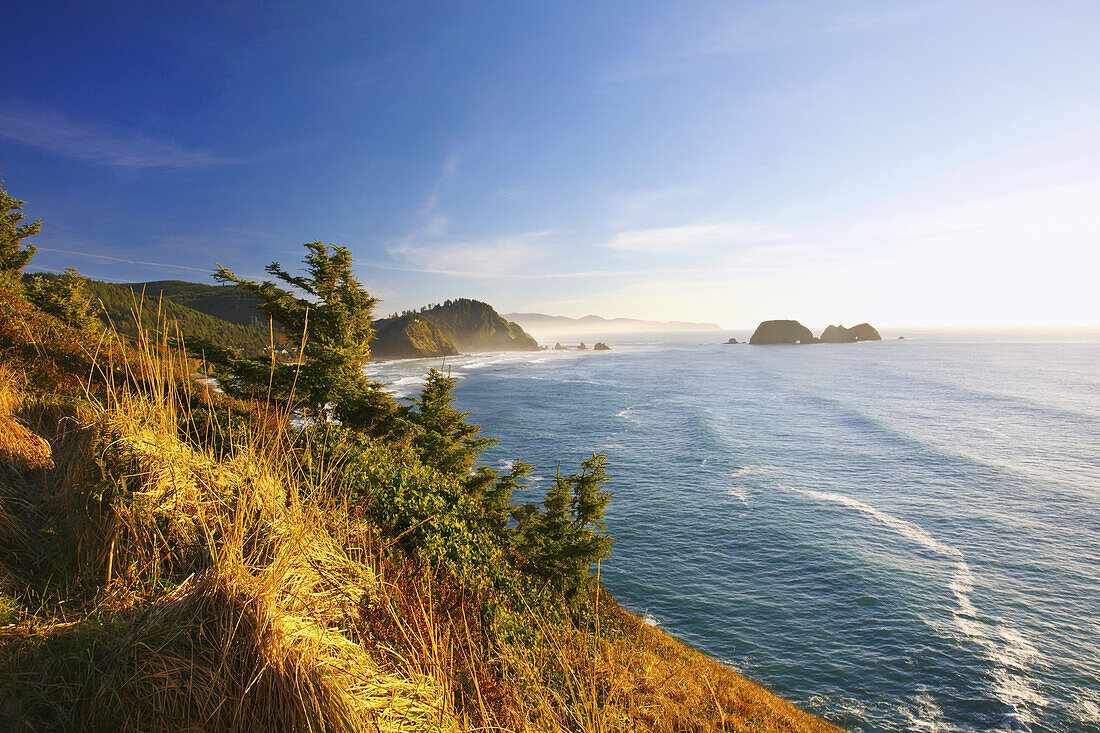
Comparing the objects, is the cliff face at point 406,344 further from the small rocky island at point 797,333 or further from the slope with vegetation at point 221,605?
the slope with vegetation at point 221,605

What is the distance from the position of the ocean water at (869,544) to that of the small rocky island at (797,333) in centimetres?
12119

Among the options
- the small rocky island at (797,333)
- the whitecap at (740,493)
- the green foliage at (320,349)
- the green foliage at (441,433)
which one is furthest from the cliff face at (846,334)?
the green foliage at (320,349)

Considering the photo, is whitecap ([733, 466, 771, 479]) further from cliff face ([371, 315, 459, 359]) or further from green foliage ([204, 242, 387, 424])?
cliff face ([371, 315, 459, 359])

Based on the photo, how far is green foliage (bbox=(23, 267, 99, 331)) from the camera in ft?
59.3

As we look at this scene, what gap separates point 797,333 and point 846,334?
21612mm

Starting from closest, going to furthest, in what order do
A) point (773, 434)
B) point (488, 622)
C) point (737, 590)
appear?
point (488, 622) → point (737, 590) → point (773, 434)

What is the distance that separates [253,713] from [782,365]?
10992 cm

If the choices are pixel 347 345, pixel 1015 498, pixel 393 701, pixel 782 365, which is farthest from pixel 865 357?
pixel 393 701

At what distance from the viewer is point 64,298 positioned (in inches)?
775

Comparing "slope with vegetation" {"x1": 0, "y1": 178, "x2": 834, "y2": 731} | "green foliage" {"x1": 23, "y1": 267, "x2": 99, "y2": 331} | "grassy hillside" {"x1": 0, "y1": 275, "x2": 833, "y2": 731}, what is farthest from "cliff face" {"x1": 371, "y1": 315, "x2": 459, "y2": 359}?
"grassy hillside" {"x1": 0, "y1": 275, "x2": 833, "y2": 731}

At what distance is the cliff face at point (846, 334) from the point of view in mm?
174000

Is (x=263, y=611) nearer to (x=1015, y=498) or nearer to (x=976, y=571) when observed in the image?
(x=976, y=571)

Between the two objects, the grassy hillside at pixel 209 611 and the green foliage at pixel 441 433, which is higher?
the grassy hillside at pixel 209 611

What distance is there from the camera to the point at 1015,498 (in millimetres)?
28078
